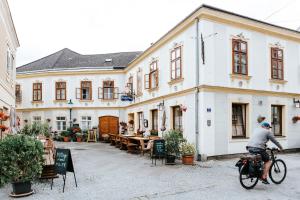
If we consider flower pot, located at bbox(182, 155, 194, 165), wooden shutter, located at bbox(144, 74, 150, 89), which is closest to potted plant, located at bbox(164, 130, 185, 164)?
flower pot, located at bbox(182, 155, 194, 165)

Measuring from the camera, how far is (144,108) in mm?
19078

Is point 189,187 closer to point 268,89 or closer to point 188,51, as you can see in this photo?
point 188,51

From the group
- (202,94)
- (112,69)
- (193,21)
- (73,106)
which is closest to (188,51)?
(193,21)

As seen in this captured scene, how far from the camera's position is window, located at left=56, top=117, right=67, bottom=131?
25672 mm

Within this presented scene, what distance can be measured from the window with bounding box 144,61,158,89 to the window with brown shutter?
853 cm

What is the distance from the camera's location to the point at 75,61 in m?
28.0

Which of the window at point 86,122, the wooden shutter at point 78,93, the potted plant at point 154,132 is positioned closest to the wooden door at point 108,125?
the window at point 86,122

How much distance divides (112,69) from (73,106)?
4685 mm

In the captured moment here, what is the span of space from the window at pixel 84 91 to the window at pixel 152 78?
854 centimetres

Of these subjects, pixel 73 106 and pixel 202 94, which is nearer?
pixel 202 94

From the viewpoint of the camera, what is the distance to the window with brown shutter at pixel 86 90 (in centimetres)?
2550

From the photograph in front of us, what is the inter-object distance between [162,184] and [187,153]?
137 inches

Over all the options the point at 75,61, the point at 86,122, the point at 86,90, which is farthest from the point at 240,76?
the point at 75,61

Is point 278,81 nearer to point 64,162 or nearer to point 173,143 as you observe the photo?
point 173,143
